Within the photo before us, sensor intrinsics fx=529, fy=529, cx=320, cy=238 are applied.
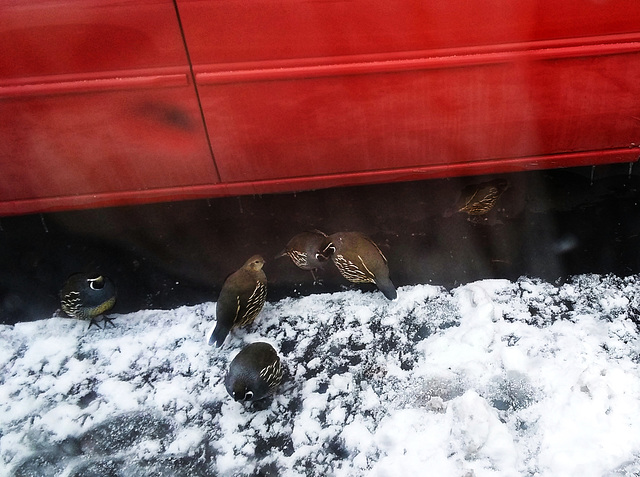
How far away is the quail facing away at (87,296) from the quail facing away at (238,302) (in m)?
0.88

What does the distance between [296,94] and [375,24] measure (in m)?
0.75

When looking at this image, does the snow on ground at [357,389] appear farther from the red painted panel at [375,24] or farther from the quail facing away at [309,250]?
the red painted panel at [375,24]

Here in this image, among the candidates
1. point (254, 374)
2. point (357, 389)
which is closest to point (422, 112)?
point (357, 389)

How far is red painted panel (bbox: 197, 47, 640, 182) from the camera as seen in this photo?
3.83 m

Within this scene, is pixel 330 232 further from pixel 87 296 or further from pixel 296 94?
pixel 87 296

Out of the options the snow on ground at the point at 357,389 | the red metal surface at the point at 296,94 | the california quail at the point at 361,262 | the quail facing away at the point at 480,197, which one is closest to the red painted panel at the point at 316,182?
the red metal surface at the point at 296,94

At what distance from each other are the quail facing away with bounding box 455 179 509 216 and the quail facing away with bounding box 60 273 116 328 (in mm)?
2922

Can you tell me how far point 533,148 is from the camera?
4.28m

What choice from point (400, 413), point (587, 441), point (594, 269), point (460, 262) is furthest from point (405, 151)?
point (587, 441)

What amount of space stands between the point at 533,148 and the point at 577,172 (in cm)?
92

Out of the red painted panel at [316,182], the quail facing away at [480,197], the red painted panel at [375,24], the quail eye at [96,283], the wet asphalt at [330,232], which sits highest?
the red painted panel at [375,24]

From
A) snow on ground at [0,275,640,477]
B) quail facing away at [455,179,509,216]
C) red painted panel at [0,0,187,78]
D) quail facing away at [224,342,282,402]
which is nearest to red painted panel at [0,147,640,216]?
quail facing away at [455,179,509,216]

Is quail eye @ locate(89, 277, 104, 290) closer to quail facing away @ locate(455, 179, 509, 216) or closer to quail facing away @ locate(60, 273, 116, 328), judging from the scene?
quail facing away @ locate(60, 273, 116, 328)

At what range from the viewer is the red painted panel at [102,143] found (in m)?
3.93
